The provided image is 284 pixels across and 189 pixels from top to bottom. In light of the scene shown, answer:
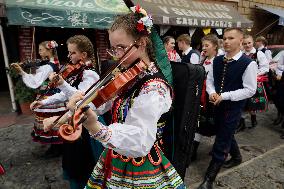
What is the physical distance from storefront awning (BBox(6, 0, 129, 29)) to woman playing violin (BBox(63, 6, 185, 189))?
4.92 meters

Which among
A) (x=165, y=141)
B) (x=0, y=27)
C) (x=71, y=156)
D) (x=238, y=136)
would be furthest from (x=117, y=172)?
(x=0, y=27)

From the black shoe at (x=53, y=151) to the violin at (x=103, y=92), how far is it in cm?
307

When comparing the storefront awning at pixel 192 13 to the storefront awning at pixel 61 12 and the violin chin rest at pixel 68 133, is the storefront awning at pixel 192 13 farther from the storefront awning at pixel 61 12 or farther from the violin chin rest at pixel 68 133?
the violin chin rest at pixel 68 133

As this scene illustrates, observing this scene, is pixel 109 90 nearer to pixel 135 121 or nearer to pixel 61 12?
pixel 135 121

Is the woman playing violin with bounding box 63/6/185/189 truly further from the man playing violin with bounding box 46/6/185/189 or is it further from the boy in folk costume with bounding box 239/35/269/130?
the boy in folk costume with bounding box 239/35/269/130

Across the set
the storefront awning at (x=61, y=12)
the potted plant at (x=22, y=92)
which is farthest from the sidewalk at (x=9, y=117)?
the storefront awning at (x=61, y=12)

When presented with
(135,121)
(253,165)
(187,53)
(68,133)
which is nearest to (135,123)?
(135,121)

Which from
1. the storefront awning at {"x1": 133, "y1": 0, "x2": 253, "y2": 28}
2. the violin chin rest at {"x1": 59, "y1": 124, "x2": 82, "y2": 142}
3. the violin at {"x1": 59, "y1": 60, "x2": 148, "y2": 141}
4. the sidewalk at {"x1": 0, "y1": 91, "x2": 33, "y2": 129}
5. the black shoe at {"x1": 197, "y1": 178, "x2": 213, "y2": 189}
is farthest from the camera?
the storefront awning at {"x1": 133, "y1": 0, "x2": 253, "y2": 28}

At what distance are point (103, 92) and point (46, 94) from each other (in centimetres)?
257

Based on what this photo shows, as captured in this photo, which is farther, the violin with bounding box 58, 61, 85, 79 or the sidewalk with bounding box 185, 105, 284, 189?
the sidewalk with bounding box 185, 105, 284, 189

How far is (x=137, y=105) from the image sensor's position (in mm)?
1416

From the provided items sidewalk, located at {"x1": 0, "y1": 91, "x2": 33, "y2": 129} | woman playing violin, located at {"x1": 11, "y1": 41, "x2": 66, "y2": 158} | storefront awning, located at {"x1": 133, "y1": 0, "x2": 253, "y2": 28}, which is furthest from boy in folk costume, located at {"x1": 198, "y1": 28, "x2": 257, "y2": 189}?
storefront awning, located at {"x1": 133, "y1": 0, "x2": 253, "y2": 28}

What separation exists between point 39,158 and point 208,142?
2702 mm

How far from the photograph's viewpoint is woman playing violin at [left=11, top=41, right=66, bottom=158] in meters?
3.80
